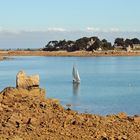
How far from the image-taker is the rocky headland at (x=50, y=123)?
11.2 meters

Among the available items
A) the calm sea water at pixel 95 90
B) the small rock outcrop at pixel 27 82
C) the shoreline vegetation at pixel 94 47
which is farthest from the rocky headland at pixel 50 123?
the shoreline vegetation at pixel 94 47

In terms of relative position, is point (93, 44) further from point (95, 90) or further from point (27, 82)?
point (27, 82)

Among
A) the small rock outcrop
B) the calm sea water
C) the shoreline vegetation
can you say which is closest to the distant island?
the shoreline vegetation

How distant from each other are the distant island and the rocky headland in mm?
161832

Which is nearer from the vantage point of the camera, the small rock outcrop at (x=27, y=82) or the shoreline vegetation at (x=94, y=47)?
the small rock outcrop at (x=27, y=82)

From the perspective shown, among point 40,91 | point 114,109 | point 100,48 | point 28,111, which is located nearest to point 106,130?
point 28,111

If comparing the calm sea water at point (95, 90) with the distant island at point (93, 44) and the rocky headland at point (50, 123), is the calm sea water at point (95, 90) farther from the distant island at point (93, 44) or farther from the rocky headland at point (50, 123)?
the distant island at point (93, 44)

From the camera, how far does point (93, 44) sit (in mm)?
176500

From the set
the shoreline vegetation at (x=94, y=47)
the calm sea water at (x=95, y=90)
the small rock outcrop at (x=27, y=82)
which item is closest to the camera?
the small rock outcrop at (x=27, y=82)

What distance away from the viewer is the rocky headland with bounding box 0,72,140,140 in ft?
36.8

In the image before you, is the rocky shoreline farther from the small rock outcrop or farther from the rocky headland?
the small rock outcrop

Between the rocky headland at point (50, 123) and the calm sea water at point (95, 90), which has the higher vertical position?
the rocky headland at point (50, 123)

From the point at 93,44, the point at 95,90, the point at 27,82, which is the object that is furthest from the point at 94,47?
the point at 27,82

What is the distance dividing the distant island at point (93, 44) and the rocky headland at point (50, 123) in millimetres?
161832
